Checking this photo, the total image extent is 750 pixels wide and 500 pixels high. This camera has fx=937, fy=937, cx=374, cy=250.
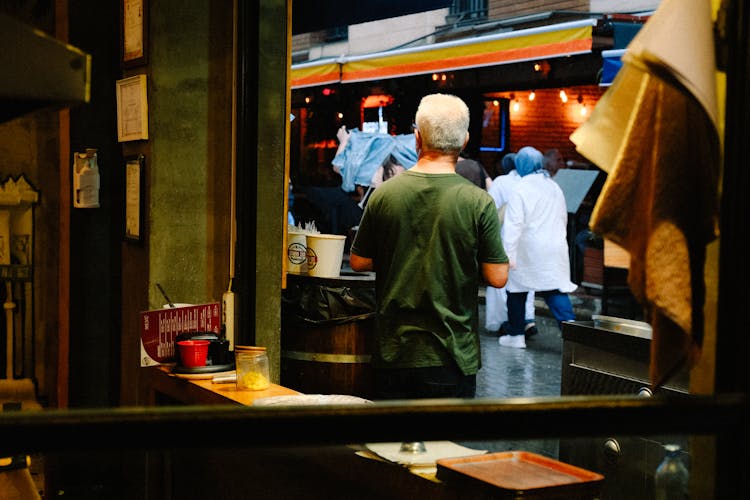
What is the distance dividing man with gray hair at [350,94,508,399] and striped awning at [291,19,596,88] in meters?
5.71

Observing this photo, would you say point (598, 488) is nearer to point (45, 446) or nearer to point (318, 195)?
point (45, 446)

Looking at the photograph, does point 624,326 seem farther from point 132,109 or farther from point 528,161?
point 528,161

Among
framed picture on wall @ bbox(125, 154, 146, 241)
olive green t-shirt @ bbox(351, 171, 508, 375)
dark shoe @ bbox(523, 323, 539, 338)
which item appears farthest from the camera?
dark shoe @ bbox(523, 323, 539, 338)

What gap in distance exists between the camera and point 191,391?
4.35 meters

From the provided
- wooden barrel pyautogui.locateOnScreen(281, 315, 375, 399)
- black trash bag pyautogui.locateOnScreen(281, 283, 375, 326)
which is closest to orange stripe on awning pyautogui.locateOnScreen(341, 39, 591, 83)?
black trash bag pyautogui.locateOnScreen(281, 283, 375, 326)

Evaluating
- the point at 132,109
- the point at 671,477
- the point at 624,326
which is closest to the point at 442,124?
the point at 624,326

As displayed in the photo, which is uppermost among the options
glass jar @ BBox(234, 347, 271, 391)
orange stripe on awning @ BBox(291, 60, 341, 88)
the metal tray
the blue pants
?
orange stripe on awning @ BBox(291, 60, 341, 88)

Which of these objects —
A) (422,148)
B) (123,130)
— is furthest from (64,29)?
(422,148)

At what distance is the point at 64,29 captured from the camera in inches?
234

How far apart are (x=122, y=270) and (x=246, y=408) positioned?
4.24 m

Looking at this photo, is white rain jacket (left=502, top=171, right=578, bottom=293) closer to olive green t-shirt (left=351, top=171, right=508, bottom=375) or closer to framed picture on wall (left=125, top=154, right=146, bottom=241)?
framed picture on wall (left=125, top=154, right=146, bottom=241)

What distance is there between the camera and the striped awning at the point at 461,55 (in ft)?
31.6

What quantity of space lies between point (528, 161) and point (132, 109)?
5852 millimetres

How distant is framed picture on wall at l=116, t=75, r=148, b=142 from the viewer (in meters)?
5.00
